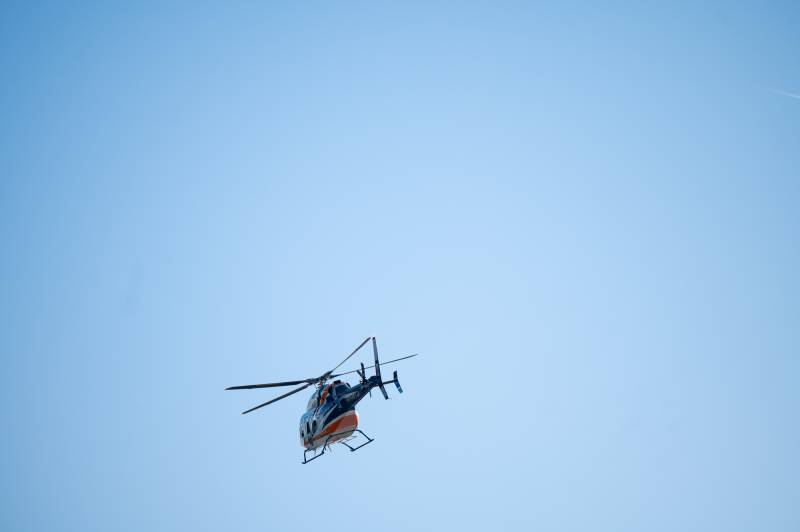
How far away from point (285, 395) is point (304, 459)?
4981mm

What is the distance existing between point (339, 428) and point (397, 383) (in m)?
5.07

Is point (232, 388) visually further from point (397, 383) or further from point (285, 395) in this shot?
point (397, 383)

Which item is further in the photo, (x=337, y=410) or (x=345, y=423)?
(x=337, y=410)

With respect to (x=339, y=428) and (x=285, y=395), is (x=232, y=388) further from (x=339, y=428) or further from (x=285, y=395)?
(x=339, y=428)

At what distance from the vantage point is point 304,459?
47.1 metres

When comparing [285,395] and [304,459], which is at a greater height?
[285,395]

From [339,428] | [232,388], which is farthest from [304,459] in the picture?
[232,388]

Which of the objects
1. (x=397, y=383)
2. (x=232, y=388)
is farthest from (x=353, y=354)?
(x=232, y=388)

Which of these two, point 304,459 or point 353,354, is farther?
point 304,459

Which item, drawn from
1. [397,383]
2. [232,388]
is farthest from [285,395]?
[397,383]

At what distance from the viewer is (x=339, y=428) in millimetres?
45250

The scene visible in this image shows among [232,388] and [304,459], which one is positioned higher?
[232,388]

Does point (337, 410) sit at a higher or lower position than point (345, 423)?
higher

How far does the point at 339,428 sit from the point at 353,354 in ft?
18.5
